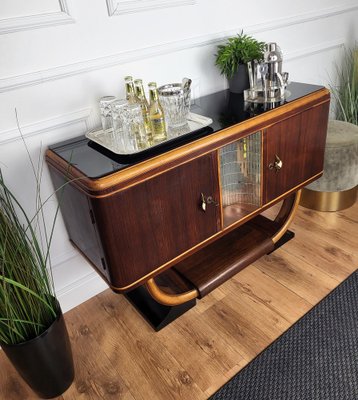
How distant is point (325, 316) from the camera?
1.27 m

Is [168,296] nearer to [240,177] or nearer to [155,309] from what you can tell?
[155,309]

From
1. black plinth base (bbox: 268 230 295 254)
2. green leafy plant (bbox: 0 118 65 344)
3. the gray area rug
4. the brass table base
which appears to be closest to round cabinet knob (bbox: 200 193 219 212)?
green leafy plant (bbox: 0 118 65 344)

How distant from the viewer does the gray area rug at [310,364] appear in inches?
41.6

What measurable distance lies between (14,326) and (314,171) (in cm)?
115

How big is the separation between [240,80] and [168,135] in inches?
19.3

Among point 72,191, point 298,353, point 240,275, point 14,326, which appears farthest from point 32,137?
point 298,353

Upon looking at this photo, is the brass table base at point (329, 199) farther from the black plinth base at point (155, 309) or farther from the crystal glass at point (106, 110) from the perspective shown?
the crystal glass at point (106, 110)

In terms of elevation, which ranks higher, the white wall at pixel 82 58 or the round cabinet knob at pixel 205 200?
the white wall at pixel 82 58

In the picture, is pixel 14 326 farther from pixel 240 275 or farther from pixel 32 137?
pixel 240 275

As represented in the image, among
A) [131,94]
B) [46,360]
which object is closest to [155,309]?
[46,360]

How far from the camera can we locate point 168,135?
3.52 feet

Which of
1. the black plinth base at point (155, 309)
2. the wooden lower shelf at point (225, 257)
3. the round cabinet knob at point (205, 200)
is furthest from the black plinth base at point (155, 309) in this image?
the round cabinet knob at point (205, 200)

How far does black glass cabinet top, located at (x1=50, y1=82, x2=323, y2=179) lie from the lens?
964 millimetres

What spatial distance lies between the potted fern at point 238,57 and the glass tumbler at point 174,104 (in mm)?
317
